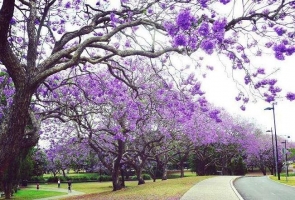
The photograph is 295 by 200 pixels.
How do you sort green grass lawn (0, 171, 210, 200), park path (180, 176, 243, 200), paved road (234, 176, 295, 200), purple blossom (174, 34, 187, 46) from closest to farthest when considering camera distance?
purple blossom (174, 34, 187, 46), park path (180, 176, 243, 200), paved road (234, 176, 295, 200), green grass lawn (0, 171, 210, 200)

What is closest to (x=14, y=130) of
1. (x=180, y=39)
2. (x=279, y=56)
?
(x=180, y=39)

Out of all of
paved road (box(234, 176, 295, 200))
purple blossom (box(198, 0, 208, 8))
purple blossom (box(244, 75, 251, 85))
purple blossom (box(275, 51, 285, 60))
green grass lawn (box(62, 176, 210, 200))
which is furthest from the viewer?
paved road (box(234, 176, 295, 200))

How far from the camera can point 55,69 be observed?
796cm

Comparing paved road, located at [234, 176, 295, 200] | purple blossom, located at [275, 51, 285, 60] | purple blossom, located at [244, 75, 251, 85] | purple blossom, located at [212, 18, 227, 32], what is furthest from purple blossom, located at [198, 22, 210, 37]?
paved road, located at [234, 176, 295, 200]

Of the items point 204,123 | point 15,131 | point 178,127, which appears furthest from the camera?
point 204,123

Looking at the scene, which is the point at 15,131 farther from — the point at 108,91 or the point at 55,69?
the point at 108,91

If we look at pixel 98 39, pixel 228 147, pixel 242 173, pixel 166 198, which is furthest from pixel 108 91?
pixel 242 173

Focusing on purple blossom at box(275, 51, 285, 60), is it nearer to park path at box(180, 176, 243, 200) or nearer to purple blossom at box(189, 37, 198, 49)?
purple blossom at box(189, 37, 198, 49)

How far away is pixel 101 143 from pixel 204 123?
8.58m

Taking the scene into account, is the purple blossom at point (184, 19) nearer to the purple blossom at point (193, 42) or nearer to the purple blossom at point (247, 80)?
the purple blossom at point (193, 42)

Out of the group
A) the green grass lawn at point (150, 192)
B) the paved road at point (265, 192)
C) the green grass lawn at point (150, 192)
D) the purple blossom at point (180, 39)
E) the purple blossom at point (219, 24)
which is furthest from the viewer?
A: the green grass lawn at point (150, 192)

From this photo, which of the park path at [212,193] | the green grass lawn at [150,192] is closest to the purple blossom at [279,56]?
the park path at [212,193]

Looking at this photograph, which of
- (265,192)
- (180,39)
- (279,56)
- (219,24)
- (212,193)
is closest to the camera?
(180,39)

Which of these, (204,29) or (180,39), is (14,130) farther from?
(204,29)
